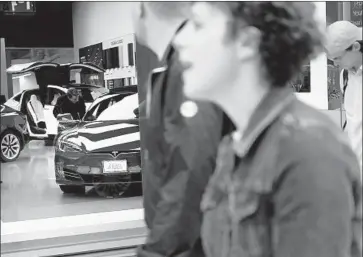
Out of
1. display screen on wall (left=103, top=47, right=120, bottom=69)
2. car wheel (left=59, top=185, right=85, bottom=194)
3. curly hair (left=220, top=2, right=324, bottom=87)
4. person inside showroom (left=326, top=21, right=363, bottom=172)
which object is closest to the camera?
curly hair (left=220, top=2, right=324, bottom=87)

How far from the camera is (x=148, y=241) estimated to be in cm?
181

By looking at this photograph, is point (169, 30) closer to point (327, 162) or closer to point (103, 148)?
point (327, 162)

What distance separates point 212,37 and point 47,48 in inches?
43.7

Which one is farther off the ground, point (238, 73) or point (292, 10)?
point (292, 10)

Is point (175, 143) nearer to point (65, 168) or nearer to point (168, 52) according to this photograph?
point (168, 52)

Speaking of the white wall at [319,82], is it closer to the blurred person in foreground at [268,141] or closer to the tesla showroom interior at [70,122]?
the tesla showroom interior at [70,122]

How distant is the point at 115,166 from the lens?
2967 millimetres

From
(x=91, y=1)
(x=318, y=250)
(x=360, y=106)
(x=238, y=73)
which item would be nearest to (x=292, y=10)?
(x=238, y=73)

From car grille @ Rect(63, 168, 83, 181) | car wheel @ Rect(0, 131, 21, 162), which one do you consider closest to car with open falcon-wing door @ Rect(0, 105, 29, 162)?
car wheel @ Rect(0, 131, 21, 162)

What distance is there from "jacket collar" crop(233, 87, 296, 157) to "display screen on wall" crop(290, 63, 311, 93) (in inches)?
4.2

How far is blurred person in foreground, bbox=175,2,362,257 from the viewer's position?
157 centimetres

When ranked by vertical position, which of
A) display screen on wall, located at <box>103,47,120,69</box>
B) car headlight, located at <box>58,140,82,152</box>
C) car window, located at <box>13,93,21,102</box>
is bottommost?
car headlight, located at <box>58,140,82,152</box>

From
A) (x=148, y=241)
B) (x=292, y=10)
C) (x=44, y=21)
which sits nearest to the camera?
(x=292, y=10)

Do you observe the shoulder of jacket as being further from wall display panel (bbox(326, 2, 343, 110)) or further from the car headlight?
the car headlight
